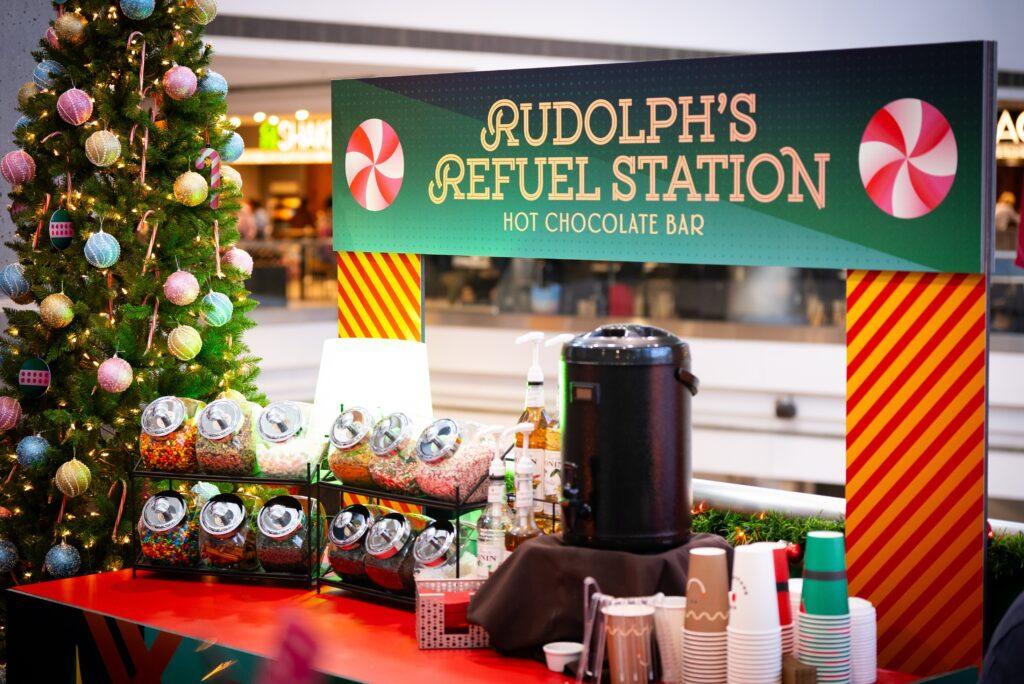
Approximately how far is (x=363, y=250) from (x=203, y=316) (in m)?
0.55

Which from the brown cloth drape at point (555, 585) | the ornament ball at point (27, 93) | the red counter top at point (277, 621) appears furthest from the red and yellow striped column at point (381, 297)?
the brown cloth drape at point (555, 585)

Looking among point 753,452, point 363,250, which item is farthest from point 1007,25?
point 363,250

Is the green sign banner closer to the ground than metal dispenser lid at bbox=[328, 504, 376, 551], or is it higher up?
higher up

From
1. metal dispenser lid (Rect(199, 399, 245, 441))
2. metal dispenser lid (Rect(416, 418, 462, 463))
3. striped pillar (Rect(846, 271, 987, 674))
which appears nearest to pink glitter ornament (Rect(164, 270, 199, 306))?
metal dispenser lid (Rect(199, 399, 245, 441))

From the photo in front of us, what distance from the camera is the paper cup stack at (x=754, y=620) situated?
2258mm

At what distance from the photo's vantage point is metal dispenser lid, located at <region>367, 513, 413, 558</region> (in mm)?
3031

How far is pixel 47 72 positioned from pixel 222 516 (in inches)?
64.2

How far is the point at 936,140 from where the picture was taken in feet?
9.36

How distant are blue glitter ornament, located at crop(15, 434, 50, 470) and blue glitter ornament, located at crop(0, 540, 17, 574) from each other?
30 cm

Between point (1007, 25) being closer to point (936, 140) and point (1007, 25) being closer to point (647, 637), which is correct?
point (936, 140)

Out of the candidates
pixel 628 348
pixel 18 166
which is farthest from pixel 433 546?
pixel 18 166

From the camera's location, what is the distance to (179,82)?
12.5ft

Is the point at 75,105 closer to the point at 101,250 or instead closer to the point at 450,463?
the point at 101,250

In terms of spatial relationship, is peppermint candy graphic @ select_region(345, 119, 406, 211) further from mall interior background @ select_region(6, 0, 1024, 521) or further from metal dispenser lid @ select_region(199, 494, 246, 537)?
mall interior background @ select_region(6, 0, 1024, 521)
